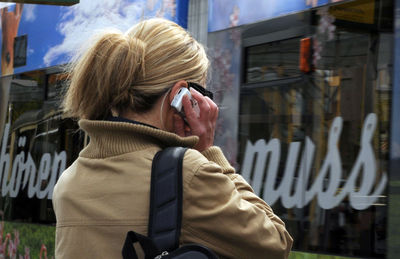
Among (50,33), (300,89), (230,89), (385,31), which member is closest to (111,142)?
(385,31)

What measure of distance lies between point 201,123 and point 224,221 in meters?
0.32

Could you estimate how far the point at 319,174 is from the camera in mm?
3521

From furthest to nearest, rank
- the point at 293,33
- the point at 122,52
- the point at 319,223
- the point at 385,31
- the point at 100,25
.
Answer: the point at 100,25 → the point at 293,33 → the point at 319,223 → the point at 385,31 → the point at 122,52

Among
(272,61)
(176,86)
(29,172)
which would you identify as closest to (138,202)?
(176,86)

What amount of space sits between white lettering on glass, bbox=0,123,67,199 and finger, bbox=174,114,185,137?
4.14 m

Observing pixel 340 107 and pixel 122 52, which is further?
pixel 340 107

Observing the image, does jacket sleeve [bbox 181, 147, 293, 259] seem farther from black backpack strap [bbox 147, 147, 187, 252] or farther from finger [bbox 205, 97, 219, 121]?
finger [bbox 205, 97, 219, 121]

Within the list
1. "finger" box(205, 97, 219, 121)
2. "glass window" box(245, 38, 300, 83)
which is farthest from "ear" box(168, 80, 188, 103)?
"glass window" box(245, 38, 300, 83)

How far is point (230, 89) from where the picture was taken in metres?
4.23

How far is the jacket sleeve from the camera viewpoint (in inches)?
61.6

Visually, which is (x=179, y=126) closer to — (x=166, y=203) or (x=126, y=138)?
(x=126, y=138)

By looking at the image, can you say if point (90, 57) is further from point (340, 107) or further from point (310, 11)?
point (310, 11)

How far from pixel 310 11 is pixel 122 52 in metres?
2.17

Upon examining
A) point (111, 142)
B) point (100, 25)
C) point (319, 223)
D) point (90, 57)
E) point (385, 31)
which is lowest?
point (319, 223)
